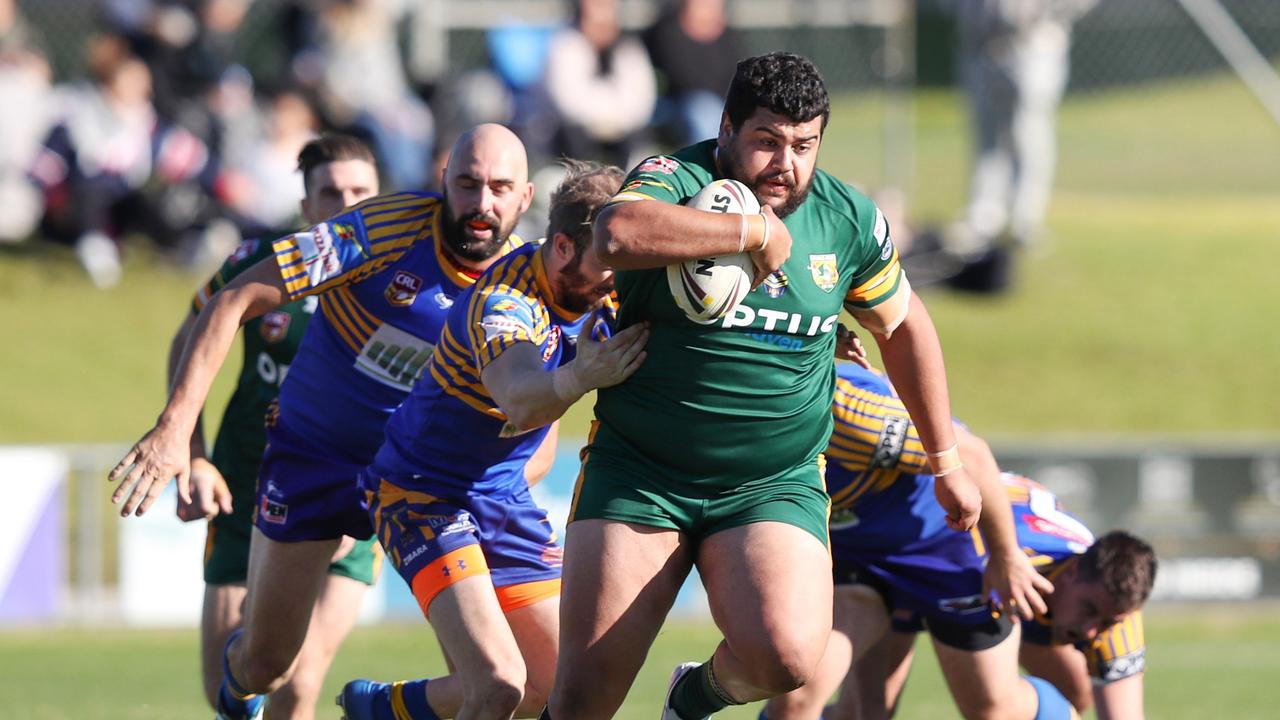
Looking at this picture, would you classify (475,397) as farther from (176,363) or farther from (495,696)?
(176,363)

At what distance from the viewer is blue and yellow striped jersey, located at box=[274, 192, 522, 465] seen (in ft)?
17.3

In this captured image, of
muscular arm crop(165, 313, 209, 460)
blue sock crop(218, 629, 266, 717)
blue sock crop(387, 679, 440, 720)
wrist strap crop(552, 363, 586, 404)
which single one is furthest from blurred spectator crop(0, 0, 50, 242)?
wrist strap crop(552, 363, 586, 404)

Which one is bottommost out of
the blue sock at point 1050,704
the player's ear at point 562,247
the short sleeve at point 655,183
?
the blue sock at point 1050,704

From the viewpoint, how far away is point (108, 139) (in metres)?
14.5

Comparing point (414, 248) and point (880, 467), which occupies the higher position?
point (414, 248)

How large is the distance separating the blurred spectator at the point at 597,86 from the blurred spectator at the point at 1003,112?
2962mm

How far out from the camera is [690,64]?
48.9 ft

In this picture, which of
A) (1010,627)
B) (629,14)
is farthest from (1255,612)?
(629,14)

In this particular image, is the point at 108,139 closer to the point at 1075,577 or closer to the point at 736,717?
the point at 736,717

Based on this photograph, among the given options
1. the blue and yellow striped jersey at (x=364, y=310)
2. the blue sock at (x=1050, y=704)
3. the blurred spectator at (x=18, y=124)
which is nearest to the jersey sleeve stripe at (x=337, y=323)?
the blue and yellow striped jersey at (x=364, y=310)

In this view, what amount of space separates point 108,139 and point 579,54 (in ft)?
13.3

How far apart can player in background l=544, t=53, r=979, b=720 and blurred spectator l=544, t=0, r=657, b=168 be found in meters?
10.2

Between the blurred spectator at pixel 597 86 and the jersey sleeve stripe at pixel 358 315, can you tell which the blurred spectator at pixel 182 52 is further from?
the jersey sleeve stripe at pixel 358 315

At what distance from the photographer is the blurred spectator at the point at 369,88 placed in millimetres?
14602
